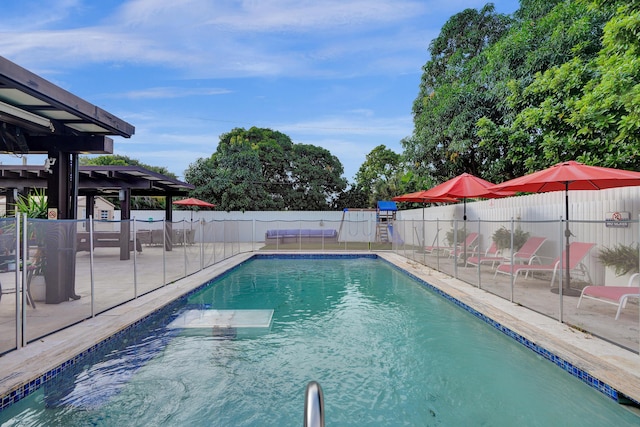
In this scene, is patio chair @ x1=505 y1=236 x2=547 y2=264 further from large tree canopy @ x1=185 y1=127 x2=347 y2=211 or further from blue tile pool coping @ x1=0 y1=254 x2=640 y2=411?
large tree canopy @ x1=185 y1=127 x2=347 y2=211

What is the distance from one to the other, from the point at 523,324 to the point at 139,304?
206 inches

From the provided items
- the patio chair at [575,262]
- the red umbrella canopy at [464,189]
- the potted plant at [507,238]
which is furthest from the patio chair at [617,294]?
the red umbrella canopy at [464,189]

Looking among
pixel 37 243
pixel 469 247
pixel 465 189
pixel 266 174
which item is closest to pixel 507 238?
pixel 469 247

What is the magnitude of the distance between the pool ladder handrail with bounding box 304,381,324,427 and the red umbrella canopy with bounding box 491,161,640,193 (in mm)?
5689

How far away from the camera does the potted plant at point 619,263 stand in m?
4.95

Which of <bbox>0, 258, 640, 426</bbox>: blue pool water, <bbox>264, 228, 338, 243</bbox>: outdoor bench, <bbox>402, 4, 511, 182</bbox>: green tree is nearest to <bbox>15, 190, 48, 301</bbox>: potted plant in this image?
<bbox>0, 258, 640, 426</bbox>: blue pool water

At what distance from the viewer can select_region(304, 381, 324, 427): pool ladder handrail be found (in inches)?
40.8

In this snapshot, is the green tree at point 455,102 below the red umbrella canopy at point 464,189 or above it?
above

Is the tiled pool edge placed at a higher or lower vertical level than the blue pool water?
higher

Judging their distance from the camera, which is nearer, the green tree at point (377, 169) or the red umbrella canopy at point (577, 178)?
the red umbrella canopy at point (577, 178)

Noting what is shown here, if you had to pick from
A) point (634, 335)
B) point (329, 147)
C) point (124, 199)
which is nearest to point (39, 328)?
point (634, 335)

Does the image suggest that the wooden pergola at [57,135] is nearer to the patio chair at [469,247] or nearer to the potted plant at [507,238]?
the potted plant at [507,238]

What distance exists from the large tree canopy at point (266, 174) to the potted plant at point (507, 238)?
18.0m

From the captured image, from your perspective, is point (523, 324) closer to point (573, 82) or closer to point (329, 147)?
point (573, 82)
